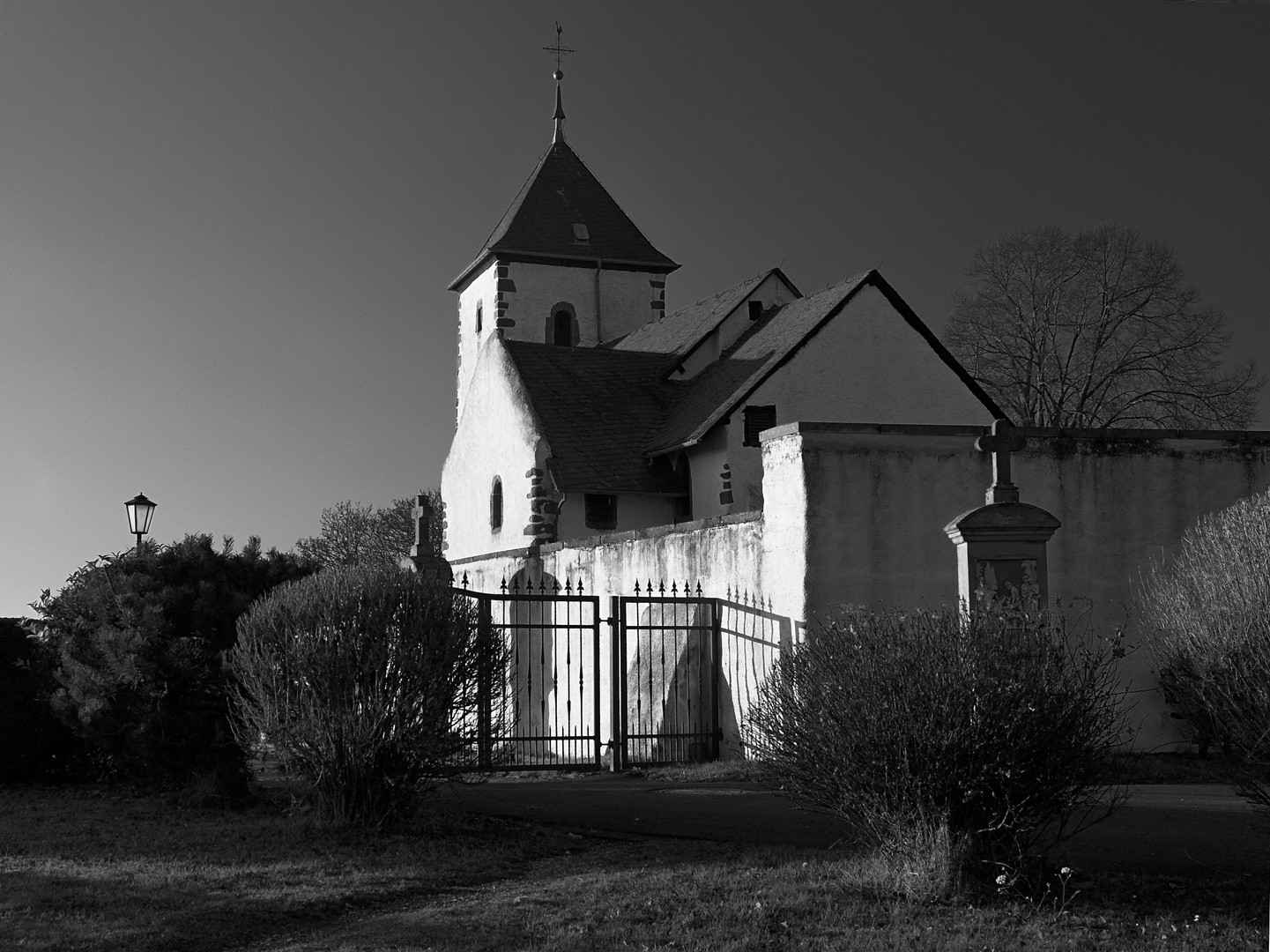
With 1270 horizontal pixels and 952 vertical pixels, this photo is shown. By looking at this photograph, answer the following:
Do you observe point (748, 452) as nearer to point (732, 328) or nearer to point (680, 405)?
point (680, 405)

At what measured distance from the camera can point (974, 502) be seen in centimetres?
1547

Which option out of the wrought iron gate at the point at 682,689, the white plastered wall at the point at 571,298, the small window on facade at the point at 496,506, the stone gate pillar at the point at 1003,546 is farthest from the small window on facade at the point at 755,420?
the white plastered wall at the point at 571,298

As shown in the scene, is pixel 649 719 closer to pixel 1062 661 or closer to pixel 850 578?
pixel 850 578

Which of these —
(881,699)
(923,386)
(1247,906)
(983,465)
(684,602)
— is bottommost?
(1247,906)

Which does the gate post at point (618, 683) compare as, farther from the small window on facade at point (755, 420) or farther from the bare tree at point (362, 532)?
the bare tree at point (362, 532)

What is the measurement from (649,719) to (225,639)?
6.58 meters

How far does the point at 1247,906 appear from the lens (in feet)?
25.9

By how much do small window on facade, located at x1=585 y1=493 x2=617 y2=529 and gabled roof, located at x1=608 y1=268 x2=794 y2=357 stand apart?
578cm

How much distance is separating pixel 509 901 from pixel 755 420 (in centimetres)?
1890

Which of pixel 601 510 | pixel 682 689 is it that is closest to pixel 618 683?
pixel 682 689

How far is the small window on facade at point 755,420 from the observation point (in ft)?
84.9

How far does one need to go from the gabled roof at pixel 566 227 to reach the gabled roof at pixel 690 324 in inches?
218

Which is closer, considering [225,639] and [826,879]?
[826,879]

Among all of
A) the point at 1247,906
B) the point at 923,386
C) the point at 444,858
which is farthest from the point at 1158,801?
Result: the point at 923,386
